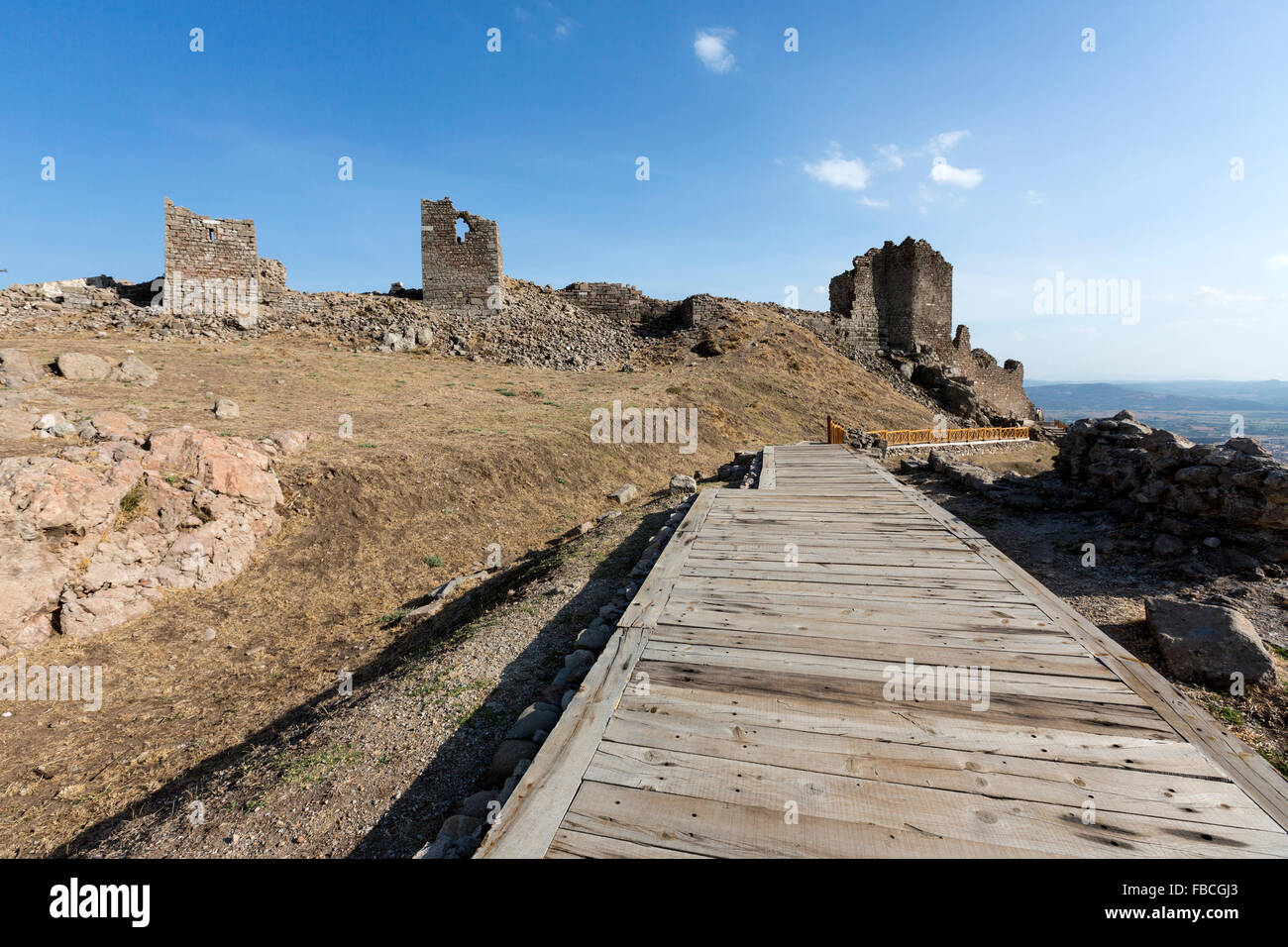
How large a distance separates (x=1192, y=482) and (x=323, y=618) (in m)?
12.9

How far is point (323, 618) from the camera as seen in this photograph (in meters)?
7.82

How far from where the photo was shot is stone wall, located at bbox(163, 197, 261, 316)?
69.5ft

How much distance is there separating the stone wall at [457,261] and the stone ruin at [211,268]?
676 centimetres

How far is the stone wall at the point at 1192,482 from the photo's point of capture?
662cm

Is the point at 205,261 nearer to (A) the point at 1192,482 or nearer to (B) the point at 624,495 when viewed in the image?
(B) the point at 624,495

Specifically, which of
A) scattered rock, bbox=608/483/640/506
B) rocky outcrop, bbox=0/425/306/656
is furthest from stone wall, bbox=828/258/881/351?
rocky outcrop, bbox=0/425/306/656

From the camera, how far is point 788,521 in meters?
6.91

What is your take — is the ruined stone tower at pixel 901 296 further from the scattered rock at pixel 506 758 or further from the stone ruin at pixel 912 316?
the scattered rock at pixel 506 758

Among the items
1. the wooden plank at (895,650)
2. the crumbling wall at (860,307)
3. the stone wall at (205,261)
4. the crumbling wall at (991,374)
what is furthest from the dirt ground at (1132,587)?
the crumbling wall at (991,374)

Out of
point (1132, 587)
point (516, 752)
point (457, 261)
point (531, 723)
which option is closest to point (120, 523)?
point (531, 723)

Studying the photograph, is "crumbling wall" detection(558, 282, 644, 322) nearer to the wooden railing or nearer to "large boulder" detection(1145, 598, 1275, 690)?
the wooden railing
